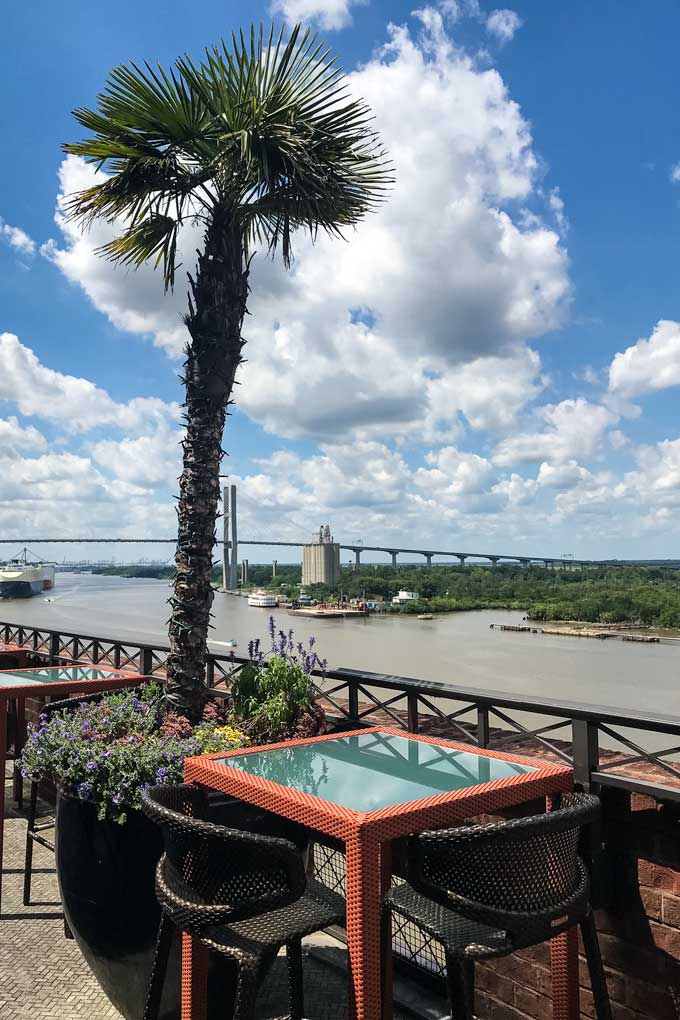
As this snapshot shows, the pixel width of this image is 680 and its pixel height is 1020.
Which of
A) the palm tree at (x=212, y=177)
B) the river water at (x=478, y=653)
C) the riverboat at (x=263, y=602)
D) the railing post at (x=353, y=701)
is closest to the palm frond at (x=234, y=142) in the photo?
the palm tree at (x=212, y=177)

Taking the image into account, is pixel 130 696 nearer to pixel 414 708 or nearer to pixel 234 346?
pixel 414 708

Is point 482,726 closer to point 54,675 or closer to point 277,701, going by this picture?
point 277,701

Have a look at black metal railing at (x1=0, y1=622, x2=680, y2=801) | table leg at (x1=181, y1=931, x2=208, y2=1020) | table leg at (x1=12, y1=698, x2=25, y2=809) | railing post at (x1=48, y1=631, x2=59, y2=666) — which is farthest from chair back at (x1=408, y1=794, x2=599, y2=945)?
railing post at (x1=48, y1=631, x2=59, y2=666)

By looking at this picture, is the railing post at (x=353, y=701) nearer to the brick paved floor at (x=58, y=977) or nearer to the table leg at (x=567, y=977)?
the brick paved floor at (x=58, y=977)

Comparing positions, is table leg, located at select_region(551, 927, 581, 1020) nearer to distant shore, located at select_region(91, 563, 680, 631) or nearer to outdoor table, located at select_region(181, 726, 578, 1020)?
outdoor table, located at select_region(181, 726, 578, 1020)

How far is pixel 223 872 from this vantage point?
1938mm

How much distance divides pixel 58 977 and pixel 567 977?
6.88 feet

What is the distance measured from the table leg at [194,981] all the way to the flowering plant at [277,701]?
1.18 m

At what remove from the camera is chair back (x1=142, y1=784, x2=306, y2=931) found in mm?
1874

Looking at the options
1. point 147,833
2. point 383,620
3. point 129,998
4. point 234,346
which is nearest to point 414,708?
point 147,833

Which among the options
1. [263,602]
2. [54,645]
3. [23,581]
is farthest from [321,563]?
[54,645]

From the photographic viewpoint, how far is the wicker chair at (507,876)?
1.72 m

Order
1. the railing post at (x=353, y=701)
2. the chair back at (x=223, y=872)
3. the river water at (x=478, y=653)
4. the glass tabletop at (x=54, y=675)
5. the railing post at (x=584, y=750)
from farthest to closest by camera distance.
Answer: the river water at (x=478, y=653) < the glass tabletop at (x=54, y=675) < the railing post at (x=353, y=701) < the railing post at (x=584, y=750) < the chair back at (x=223, y=872)

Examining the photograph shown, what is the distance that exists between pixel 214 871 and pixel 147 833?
84 centimetres
